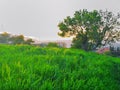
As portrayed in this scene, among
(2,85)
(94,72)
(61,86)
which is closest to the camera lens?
Answer: (2,85)

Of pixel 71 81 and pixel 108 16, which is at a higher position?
pixel 108 16

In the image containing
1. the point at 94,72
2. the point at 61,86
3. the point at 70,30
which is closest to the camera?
the point at 61,86

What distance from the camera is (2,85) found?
18.1 feet

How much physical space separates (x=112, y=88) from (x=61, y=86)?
160 centimetres

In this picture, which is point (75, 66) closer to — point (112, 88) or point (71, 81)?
point (112, 88)

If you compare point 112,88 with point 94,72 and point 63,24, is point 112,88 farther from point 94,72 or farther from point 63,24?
point 63,24

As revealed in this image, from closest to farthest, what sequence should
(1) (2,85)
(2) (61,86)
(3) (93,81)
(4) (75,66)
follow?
(1) (2,85) < (2) (61,86) < (3) (93,81) < (4) (75,66)

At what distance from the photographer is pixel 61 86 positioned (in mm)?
6242

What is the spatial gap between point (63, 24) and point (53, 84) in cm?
8126

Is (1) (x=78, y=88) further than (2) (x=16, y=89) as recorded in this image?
Yes

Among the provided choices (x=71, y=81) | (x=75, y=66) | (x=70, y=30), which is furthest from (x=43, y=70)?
(x=70, y=30)

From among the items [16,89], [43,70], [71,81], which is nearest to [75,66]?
[43,70]

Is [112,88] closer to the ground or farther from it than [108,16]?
closer to the ground

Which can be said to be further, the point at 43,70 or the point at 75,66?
the point at 75,66
